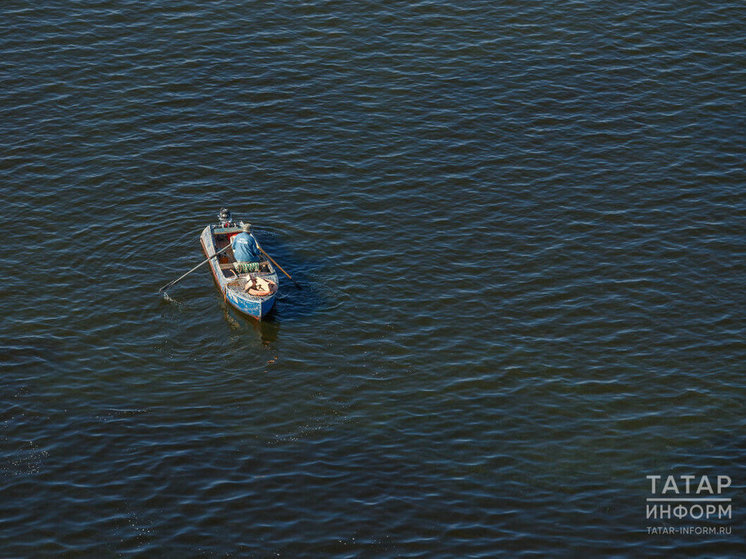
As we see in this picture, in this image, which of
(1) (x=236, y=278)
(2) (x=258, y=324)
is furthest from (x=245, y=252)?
(2) (x=258, y=324)

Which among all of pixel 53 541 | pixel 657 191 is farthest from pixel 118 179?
pixel 657 191

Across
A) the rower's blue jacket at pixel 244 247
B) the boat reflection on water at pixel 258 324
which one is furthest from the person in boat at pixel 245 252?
the boat reflection on water at pixel 258 324

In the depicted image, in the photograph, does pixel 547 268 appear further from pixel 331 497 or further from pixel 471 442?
pixel 331 497

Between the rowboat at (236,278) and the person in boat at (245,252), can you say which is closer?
the rowboat at (236,278)

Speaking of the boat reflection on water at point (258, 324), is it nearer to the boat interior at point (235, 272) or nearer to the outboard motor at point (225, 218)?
the boat interior at point (235, 272)

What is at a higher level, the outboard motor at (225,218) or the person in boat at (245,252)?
the outboard motor at (225,218)

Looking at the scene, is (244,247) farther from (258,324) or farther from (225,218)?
(258,324)

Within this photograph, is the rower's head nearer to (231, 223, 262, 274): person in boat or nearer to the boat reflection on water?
(231, 223, 262, 274): person in boat
